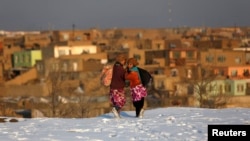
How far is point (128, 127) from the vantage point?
8508 millimetres

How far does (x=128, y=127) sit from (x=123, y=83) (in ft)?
5.63

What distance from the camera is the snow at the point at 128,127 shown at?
759 cm

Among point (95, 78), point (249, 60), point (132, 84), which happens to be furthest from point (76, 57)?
point (132, 84)

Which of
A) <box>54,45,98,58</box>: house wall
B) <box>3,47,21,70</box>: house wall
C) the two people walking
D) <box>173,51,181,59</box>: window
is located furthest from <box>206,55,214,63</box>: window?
the two people walking

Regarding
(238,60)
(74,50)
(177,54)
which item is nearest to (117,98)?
(238,60)

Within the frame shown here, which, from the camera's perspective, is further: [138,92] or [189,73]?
[189,73]

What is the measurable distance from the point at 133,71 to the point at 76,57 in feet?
110

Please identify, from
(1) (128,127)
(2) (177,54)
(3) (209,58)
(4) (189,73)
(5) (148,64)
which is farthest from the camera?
(2) (177,54)

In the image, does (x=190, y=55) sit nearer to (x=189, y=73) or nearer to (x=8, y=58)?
(x=189, y=73)

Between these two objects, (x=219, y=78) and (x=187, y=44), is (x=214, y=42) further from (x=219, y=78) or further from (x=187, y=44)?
(x=219, y=78)

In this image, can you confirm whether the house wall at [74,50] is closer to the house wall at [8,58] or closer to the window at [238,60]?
the house wall at [8,58]

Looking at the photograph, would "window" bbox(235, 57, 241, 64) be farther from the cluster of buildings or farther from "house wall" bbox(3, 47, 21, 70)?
"house wall" bbox(3, 47, 21, 70)

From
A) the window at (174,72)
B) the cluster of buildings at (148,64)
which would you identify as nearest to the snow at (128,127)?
the cluster of buildings at (148,64)

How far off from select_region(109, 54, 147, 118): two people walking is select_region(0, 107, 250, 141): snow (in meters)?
0.38
